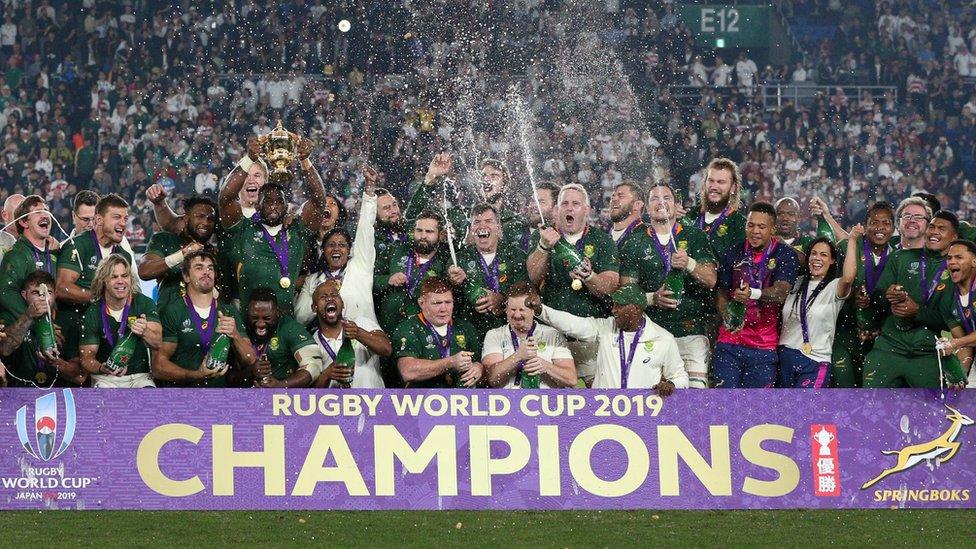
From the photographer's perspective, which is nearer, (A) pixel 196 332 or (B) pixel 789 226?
(A) pixel 196 332

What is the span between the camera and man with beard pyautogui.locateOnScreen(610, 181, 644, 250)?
9469 mm

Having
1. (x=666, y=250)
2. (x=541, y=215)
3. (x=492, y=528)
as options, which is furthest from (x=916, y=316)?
(x=492, y=528)

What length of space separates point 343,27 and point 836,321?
1277 centimetres

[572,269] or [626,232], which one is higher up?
[626,232]

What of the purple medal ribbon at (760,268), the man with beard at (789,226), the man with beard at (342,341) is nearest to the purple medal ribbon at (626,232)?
the purple medal ribbon at (760,268)

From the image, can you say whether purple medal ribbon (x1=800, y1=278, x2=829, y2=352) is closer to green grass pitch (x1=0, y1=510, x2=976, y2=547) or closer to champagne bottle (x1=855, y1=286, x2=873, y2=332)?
champagne bottle (x1=855, y1=286, x2=873, y2=332)

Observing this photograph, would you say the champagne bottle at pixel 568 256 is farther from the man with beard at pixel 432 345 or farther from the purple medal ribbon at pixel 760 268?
the purple medal ribbon at pixel 760 268

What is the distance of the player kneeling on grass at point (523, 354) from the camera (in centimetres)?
862

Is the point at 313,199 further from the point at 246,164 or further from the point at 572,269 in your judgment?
the point at 572,269

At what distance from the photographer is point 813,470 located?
327 inches

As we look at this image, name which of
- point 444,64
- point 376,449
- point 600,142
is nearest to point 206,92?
point 444,64

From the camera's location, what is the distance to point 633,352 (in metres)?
8.80

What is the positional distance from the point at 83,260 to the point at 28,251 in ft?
1.12

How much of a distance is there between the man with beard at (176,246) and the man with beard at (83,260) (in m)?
0.15
